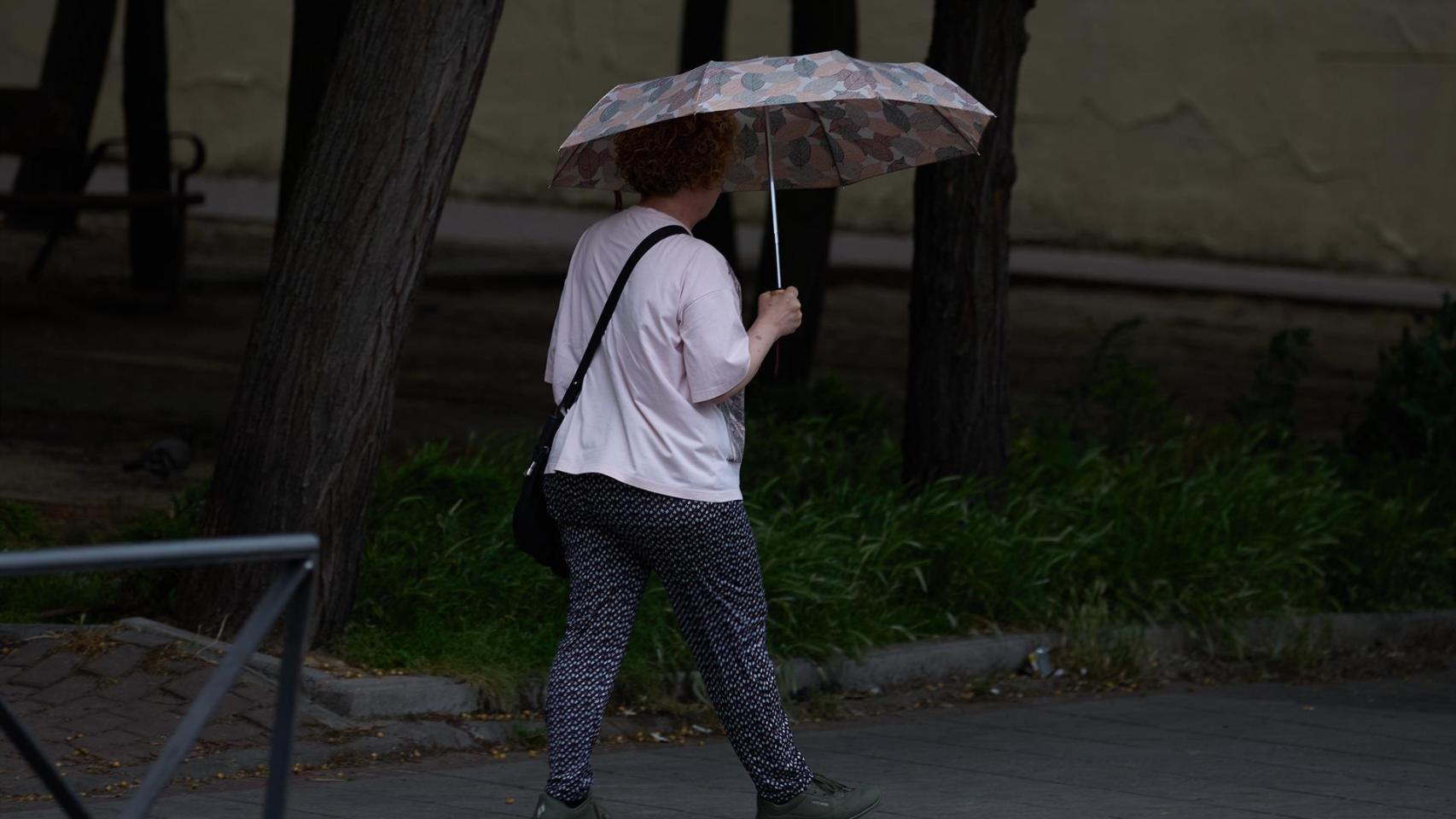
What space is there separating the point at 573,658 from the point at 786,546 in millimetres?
2398

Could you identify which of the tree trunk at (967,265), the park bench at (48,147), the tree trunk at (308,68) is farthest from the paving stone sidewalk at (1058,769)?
the park bench at (48,147)

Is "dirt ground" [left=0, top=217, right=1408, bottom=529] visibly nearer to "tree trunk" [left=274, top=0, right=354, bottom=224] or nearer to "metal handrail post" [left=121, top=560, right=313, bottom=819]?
"tree trunk" [left=274, top=0, right=354, bottom=224]

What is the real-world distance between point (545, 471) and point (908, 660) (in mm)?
2567

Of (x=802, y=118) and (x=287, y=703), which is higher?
(x=802, y=118)

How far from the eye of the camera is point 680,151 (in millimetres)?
4812

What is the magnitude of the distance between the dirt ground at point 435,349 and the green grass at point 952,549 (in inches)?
67.5

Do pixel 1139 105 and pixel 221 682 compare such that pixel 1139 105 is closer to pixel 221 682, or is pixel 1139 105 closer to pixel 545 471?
pixel 545 471

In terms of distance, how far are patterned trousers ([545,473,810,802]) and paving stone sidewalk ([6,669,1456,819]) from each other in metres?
0.51

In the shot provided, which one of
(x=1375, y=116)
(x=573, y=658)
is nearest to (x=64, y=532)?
(x=573, y=658)

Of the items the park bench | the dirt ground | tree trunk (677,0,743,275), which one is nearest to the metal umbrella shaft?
the dirt ground

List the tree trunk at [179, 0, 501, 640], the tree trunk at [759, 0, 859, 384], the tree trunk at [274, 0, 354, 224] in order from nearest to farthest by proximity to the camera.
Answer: the tree trunk at [179, 0, 501, 640] → the tree trunk at [274, 0, 354, 224] → the tree trunk at [759, 0, 859, 384]

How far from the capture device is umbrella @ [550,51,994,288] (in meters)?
4.85

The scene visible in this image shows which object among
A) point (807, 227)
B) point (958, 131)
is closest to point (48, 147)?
point (807, 227)

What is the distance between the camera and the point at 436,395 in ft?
38.5
